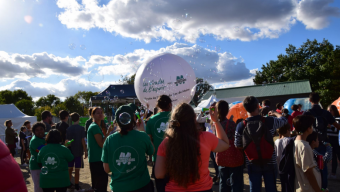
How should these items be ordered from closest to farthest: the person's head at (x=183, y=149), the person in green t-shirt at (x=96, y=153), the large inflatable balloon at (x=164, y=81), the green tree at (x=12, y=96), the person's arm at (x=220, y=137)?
the person's head at (x=183, y=149) → the person's arm at (x=220, y=137) → the person in green t-shirt at (x=96, y=153) → the large inflatable balloon at (x=164, y=81) → the green tree at (x=12, y=96)

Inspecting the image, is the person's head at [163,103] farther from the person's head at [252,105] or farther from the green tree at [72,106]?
the green tree at [72,106]

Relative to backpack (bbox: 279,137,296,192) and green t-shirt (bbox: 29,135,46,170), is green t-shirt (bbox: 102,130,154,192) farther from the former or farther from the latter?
green t-shirt (bbox: 29,135,46,170)

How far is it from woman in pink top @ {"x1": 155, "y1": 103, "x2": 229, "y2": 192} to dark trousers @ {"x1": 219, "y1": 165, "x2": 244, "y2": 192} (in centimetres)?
151

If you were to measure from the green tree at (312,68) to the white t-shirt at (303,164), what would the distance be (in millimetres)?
30943

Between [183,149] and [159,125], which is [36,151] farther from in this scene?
[183,149]

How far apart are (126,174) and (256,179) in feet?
5.75

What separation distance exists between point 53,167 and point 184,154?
8.18 ft

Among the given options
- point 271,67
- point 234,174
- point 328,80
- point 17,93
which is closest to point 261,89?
point 328,80

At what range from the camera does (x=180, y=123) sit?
200 centimetres

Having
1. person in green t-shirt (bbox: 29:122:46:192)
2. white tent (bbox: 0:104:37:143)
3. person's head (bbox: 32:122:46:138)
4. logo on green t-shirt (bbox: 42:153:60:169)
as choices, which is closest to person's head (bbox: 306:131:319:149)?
logo on green t-shirt (bbox: 42:153:60:169)

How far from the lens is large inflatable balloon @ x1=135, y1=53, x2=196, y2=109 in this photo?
5.59 meters

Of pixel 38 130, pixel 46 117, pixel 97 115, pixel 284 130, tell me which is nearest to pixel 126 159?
pixel 97 115

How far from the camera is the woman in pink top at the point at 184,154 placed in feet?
6.29

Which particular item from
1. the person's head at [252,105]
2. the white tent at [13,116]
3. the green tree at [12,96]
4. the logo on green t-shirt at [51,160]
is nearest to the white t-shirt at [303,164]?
the person's head at [252,105]
